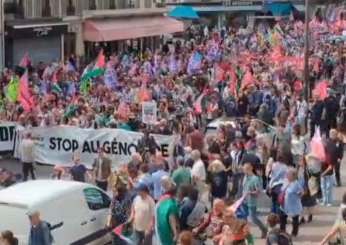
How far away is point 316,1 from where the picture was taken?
78562mm

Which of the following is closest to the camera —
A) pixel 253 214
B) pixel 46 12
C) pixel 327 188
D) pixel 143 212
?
pixel 143 212

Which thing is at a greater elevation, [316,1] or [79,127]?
[316,1]

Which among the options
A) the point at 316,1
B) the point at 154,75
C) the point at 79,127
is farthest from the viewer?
the point at 316,1

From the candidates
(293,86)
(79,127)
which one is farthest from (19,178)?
(293,86)

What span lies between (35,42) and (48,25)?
1.13m

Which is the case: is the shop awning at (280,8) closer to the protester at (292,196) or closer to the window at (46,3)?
the window at (46,3)

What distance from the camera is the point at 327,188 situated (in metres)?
16.4

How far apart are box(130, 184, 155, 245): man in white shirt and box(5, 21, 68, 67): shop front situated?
2518 centimetres

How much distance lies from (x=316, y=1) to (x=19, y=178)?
63.0 metres

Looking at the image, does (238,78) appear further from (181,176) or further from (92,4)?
(92,4)

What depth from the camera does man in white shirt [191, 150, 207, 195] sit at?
1451cm

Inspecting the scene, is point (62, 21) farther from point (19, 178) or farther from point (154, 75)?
point (19, 178)

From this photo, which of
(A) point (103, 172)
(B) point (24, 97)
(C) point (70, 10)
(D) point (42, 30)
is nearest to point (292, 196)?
(A) point (103, 172)

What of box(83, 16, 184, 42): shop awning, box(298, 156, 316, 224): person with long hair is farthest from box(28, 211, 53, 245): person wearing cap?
box(83, 16, 184, 42): shop awning
